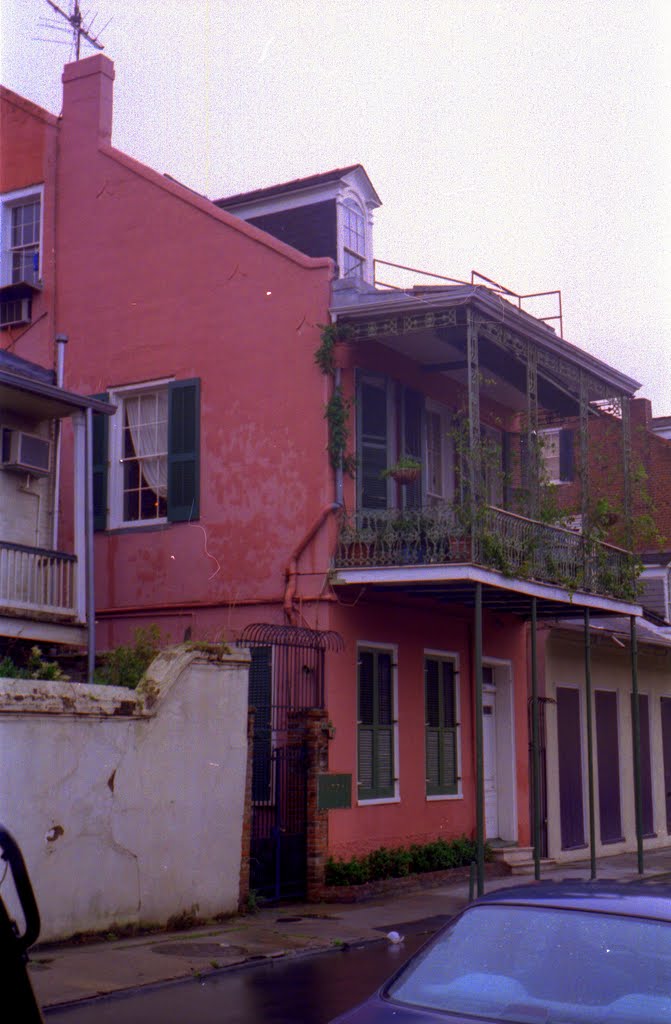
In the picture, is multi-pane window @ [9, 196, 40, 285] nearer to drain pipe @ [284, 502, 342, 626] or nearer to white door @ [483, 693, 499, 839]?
drain pipe @ [284, 502, 342, 626]

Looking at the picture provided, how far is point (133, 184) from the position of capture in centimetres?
1922

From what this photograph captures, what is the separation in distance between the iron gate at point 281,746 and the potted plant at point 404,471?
226 cm

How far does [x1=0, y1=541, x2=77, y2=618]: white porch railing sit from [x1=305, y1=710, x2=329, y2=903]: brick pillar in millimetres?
3556

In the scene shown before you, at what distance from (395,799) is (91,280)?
29.6 feet

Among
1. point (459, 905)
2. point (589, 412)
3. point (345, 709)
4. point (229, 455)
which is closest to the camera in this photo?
point (459, 905)

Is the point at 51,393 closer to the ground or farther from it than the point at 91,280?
closer to the ground

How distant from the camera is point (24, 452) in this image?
17172mm

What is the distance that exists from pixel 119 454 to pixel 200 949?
883 centimetres

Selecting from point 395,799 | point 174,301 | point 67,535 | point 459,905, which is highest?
point 174,301

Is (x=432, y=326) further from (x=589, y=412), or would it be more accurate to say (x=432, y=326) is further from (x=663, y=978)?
(x=663, y=978)

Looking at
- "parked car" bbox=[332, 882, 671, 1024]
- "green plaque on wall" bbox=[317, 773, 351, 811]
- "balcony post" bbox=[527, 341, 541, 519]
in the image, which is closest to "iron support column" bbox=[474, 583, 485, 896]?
"green plaque on wall" bbox=[317, 773, 351, 811]

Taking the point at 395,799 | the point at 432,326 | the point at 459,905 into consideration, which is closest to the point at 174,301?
the point at 432,326

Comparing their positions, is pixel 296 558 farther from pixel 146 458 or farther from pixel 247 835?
pixel 247 835

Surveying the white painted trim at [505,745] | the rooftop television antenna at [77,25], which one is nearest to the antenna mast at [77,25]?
the rooftop television antenna at [77,25]
